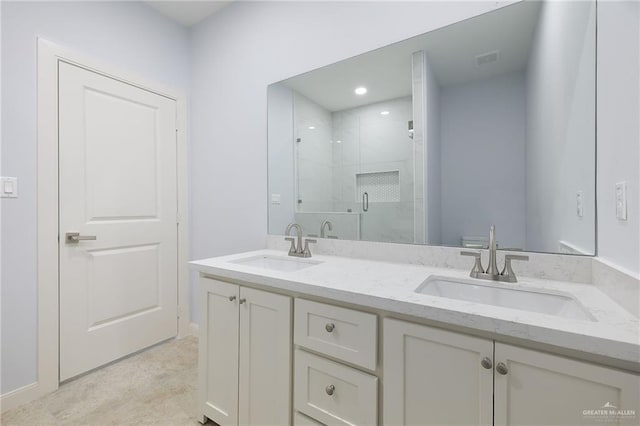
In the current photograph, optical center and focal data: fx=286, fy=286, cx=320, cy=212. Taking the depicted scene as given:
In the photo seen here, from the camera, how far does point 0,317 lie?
1559 millimetres

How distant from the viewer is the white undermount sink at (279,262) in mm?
1639

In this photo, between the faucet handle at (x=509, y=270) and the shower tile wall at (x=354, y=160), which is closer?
the faucet handle at (x=509, y=270)

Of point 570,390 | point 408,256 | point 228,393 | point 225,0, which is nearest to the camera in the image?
point 570,390

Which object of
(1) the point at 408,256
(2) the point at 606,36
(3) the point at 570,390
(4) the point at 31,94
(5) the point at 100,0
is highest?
(5) the point at 100,0

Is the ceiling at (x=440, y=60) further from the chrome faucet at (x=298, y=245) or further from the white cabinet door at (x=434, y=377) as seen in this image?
the white cabinet door at (x=434, y=377)

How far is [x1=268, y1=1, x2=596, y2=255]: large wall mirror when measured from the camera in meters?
1.11

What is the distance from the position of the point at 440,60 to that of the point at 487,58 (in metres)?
0.21

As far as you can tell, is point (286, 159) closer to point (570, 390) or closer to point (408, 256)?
point (408, 256)

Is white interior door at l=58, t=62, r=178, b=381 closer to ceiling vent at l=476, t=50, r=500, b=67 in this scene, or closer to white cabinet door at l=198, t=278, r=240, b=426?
white cabinet door at l=198, t=278, r=240, b=426

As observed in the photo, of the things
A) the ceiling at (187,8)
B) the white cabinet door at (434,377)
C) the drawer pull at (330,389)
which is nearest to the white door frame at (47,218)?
the ceiling at (187,8)

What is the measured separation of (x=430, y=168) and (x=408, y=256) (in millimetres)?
459

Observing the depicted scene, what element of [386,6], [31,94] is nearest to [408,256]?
[386,6]

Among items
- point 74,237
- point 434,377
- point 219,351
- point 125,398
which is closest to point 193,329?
point 125,398

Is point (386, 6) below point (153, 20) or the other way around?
below
